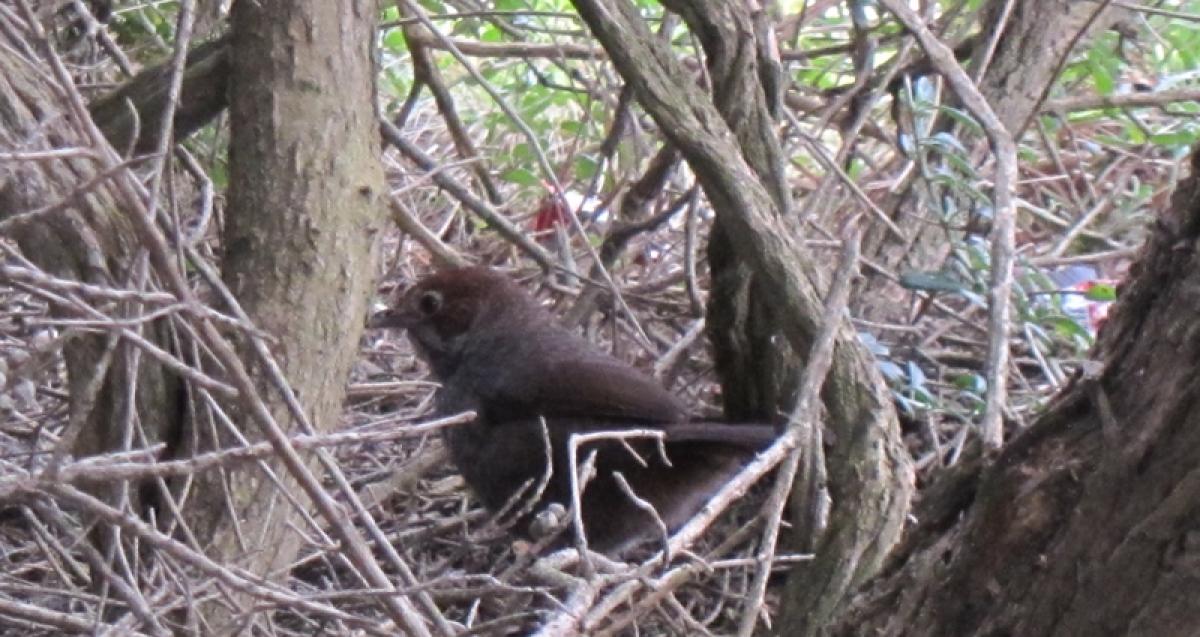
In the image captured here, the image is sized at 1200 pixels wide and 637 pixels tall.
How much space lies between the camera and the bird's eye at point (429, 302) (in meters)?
3.73

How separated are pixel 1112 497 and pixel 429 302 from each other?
250 centimetres

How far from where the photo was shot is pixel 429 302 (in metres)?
3.74

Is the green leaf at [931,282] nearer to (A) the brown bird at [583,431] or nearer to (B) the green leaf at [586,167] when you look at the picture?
(A) the brown bird at [583,431]

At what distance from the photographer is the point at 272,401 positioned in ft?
7.87

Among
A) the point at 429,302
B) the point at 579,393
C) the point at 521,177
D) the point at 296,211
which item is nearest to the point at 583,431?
the point at 579,393

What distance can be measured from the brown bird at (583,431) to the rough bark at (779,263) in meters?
0.26

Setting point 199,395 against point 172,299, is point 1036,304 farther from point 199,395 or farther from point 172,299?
point 172,299

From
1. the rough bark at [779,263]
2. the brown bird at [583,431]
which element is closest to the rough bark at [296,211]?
the rough bark at [779,263]

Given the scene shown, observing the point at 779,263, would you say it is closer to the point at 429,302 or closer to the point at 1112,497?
the point at 1112,497

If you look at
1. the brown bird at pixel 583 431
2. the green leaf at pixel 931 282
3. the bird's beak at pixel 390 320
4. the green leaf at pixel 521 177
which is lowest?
the brown bird at pixel 583 431

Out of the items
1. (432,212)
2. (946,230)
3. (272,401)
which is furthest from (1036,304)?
(432,212)

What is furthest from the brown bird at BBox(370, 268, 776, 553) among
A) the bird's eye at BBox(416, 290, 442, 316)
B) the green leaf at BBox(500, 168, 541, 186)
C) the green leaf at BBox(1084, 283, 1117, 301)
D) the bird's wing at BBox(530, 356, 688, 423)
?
the green leaf at BBox(1084, 283, 1117, 301)

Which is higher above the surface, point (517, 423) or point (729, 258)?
point (729, 258)

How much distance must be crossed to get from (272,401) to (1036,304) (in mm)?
1672
